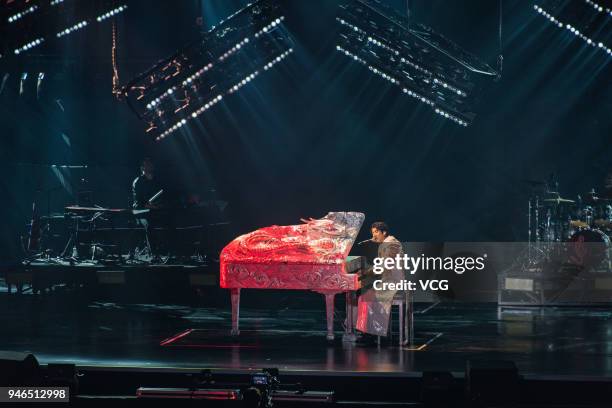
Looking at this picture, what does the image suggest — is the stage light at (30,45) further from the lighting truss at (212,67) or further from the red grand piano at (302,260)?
the red grand piano at (302,260)

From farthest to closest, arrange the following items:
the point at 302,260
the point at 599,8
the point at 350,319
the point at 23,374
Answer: the point at 599,8
the point at 350,319
the point at 302,260
the point at 23,374

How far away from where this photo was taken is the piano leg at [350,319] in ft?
32.1

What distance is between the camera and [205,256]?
→ 14.4 meters

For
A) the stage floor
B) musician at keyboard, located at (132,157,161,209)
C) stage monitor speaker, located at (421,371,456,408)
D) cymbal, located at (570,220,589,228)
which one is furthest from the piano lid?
cymbal, located at (570,220,589,228)

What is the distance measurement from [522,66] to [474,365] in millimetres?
8052

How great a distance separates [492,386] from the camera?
6.93 meters

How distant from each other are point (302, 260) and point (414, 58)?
16.0ft

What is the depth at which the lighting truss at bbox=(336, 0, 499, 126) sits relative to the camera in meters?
13.3

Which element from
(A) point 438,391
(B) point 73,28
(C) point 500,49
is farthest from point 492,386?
(B) point 73,28

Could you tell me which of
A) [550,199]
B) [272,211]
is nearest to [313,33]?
[272,211]

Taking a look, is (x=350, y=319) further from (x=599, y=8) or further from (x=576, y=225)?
(x=599, y=8)

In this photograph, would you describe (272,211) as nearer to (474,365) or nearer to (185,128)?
(185,128)

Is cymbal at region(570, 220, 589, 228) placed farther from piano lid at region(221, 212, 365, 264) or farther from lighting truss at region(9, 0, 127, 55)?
lighting truss at region(9, 0, 127, 55)

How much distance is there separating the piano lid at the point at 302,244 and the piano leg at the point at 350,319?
47 centimetres
